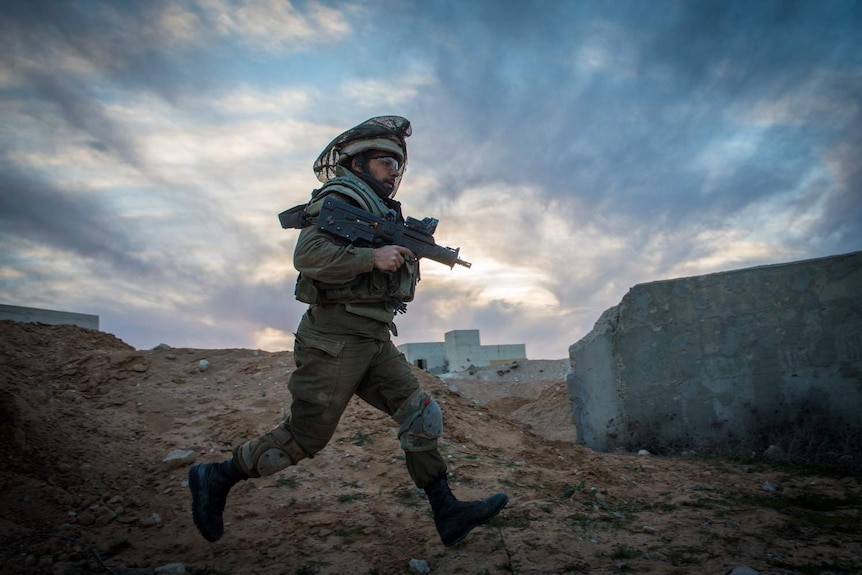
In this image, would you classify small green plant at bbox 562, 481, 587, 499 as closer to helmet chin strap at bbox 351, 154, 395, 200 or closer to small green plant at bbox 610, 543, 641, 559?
small green plant at bbox 610, 543, 641, 559

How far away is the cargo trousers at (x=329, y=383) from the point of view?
95.4 inches

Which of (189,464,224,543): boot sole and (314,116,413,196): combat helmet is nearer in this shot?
(189,464,224,543): boot sole

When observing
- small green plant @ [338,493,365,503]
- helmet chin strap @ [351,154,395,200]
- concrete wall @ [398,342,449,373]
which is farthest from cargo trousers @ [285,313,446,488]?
concrete wall @ [398,342,449,373]

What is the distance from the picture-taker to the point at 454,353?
19.9 metres

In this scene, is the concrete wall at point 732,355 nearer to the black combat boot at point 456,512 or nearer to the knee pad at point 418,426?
the black combat boot at point 456,512

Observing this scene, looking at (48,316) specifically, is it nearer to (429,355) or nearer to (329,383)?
(329,383)

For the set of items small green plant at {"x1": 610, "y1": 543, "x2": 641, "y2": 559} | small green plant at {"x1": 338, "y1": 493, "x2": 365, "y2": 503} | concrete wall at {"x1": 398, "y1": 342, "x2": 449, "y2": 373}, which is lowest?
small green plant at {"x1": 610, "y1": 543, "x2": 641, "y2": 559}

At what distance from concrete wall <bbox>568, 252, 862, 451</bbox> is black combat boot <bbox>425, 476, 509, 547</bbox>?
2.95m

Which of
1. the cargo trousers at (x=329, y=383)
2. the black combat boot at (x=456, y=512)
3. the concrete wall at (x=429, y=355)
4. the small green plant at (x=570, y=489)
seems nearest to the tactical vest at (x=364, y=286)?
Answer: the cargo trousers at (x=329, y=383)

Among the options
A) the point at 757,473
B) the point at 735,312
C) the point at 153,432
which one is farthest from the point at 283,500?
the point at 735,312

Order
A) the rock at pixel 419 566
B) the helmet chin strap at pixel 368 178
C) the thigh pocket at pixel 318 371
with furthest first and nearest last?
the helmet chin strap at pixel 368 178 < the thigh pocket at pixel 318 371 < the rock at pixel 419 566

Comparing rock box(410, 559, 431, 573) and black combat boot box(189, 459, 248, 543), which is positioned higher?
black combat boot box(189, 459, 248, 543)

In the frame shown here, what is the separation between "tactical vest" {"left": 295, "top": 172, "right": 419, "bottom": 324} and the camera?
8.20 ft

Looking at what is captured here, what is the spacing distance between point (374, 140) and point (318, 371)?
1.17 metres
